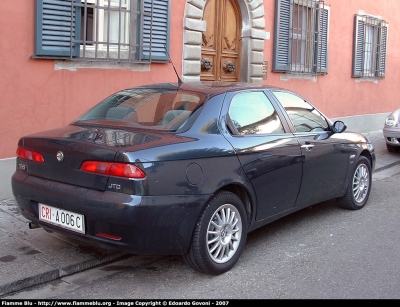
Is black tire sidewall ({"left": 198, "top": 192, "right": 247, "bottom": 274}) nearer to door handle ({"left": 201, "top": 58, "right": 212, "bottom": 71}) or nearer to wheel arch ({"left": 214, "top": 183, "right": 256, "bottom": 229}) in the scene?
wheel arch ({"left": 214, "top": 183, "right": 256, "bottom": 229})

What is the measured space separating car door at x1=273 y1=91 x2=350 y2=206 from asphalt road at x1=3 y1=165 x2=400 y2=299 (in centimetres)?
43

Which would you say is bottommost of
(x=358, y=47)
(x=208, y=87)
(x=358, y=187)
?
(x=358, y=187)

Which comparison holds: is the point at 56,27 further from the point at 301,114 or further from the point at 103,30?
the point at 301,114

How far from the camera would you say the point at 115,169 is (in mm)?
3926

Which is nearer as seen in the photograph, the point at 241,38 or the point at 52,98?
the point at 52,98

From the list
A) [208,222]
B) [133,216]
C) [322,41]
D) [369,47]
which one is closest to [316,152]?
[208,222]

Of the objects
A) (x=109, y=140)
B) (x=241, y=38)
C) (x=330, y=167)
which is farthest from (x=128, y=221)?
(x=241, y=38)

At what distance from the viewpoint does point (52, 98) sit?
7.09 metres

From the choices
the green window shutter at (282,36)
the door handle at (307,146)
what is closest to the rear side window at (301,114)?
the door handle at (307,146)

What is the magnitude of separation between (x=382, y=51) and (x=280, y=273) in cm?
1140

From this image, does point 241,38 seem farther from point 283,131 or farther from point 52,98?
point 283,131

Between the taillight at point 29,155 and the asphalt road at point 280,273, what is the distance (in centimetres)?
100

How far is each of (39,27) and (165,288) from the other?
396 cm

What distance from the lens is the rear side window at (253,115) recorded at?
16.0ft
